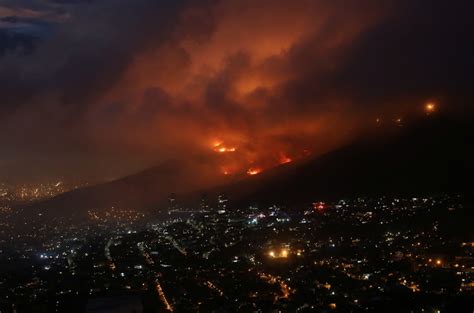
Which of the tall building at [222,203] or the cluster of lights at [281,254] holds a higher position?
the tall building at [222,203]

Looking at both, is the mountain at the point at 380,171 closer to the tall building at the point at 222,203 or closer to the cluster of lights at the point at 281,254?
the tall building at the point at 222,203

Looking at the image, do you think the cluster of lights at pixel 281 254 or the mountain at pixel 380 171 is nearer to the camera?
the cluster of lights at pixel 281 254

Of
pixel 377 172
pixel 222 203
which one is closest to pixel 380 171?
pixel 377 172

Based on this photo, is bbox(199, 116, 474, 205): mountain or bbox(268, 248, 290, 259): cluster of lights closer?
bbox(268, 248, 290, 259): cluster of lights

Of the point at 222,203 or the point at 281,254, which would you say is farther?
the point at 222,203

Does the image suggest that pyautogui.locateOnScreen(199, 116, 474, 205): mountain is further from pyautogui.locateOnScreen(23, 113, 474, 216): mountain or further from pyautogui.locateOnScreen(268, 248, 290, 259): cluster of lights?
pyautogui.locateOnScreen(268, 248, 290, 259): cluster of lights

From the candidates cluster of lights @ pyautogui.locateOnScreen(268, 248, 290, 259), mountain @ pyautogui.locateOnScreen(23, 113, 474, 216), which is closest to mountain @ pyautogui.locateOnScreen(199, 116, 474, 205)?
mountain @ pyautogui.locateOnScreen(23, 113, 474, 216)

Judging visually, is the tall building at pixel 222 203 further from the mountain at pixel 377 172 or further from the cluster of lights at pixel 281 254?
the cluster of lights at pixel 281 254

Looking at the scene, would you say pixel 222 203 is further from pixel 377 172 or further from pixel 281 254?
pixel 281 254

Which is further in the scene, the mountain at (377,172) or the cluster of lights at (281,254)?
the mountain at (377,172)

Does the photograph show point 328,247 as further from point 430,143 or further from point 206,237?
point 430,143

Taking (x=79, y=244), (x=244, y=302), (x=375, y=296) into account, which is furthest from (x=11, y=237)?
(x=375, y=296)

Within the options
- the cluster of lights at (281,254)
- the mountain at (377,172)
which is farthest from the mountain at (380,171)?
the cluster of lights at (281,254)
